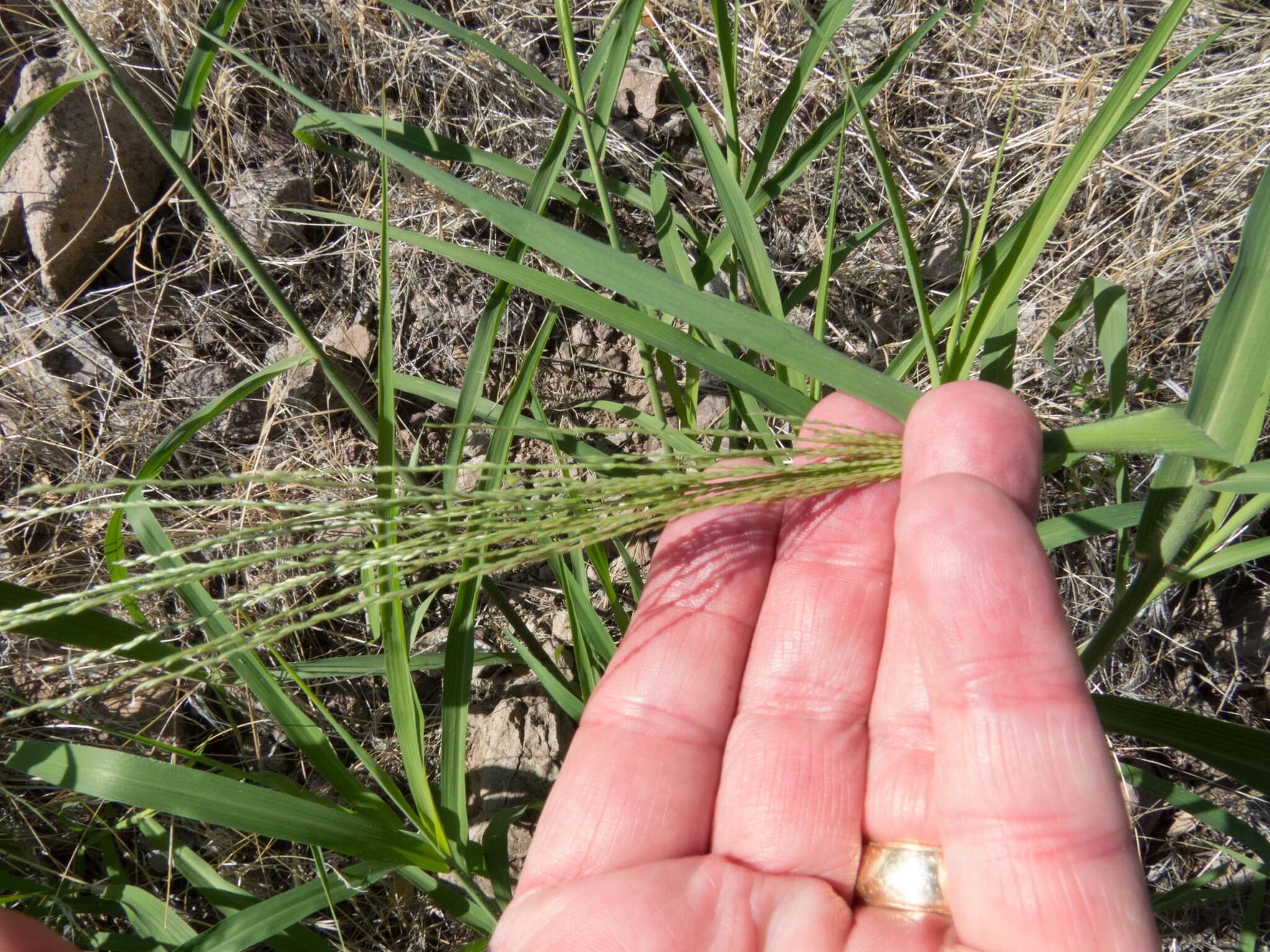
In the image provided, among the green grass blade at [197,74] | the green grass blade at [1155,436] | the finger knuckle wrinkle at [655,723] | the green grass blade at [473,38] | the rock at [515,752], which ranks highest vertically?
the green grass blade at [473,38]

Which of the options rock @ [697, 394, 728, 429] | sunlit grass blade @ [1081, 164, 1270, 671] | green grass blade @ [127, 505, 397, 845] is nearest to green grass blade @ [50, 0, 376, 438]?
green grass blade @ [127, 505, 397, 845]

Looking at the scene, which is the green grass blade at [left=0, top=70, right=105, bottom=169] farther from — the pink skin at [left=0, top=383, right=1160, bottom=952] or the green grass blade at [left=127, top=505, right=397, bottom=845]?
the pink skin at [left=0, top=383, right=1160, bottom=952]

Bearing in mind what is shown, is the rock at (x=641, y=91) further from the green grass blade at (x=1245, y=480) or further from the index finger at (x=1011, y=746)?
the green grass blade at (x=1245, y=480)

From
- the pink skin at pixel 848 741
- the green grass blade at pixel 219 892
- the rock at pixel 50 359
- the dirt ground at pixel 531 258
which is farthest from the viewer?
the rock at pixel 50 359

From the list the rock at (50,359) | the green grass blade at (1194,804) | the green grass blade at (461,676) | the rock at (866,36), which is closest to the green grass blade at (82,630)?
the green grass blade at (461,676)

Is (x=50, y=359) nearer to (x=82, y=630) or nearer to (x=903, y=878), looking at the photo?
(x=82, y=630)

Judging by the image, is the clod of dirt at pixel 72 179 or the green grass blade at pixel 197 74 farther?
the clod of dirt at pixel 72 179

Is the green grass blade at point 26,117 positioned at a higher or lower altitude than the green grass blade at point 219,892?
higher

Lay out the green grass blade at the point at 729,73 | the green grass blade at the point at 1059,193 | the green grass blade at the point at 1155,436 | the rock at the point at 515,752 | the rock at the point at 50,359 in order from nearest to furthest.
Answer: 1. the green grass blade at the point at 1155,436
2. the green grass blade at the point at 1059,193
3. the green grass blade at the point at 729,73
4. the rock at the point at 515,752
5. the rock at the point at 50,359

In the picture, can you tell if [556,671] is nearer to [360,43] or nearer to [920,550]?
[920,550]
